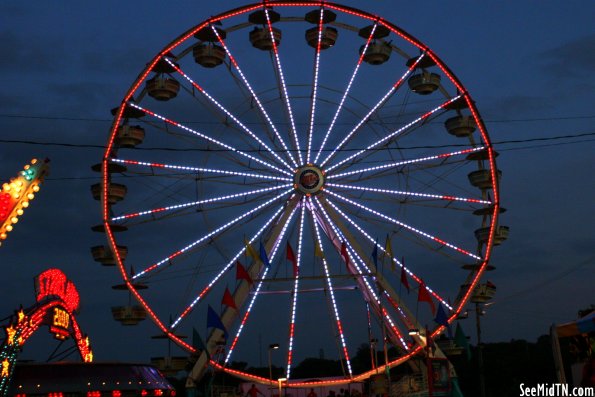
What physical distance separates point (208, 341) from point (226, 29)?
1045cm

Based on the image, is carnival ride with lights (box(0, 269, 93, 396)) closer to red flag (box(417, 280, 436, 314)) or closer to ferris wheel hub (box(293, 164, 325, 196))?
ferris wheel hub (box(293, 164, 325, 196))

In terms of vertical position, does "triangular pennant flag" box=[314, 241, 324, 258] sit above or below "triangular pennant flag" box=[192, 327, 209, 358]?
above

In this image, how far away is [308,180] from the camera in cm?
3094

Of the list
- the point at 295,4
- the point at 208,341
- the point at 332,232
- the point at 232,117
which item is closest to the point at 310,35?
the point at 295,4

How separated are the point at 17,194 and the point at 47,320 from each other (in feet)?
29.3

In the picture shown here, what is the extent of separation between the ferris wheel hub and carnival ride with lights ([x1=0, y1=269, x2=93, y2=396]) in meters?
7.88

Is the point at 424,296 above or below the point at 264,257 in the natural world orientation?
below

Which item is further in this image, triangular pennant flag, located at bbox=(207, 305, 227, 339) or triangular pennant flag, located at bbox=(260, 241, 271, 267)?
triangular pennant flag, located at bbox=(260, 241, 271, 267)

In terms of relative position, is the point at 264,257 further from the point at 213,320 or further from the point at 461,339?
the point at 461,339

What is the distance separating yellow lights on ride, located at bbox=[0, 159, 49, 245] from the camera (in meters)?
17.4

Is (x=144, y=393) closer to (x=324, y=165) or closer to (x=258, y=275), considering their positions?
(x=258, y=275)

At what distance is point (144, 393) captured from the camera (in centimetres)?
2458

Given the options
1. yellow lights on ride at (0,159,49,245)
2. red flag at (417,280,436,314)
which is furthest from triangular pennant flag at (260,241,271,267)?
yellow lights on ride at (0,159,49,245)

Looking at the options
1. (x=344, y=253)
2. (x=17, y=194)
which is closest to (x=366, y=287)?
(x=344, y=253)
